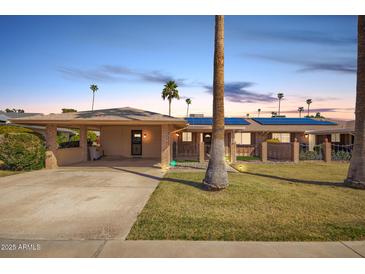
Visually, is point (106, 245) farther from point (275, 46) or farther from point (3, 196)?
point (275, 46)

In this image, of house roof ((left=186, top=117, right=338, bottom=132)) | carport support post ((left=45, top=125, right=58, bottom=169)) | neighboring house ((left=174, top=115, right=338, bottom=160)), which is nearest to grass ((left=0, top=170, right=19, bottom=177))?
carport support post ((left=45, top=125, right=58, bottom=169))

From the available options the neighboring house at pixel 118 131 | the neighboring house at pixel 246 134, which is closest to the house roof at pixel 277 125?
the neighboring house at pixel 246 134

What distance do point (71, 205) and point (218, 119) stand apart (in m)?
5.70

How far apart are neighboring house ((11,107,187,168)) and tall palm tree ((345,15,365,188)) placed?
8.21 m

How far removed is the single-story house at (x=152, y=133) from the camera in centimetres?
1281

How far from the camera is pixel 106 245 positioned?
12.8ft

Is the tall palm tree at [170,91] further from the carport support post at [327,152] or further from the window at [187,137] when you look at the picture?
the carport support post at [327,152]

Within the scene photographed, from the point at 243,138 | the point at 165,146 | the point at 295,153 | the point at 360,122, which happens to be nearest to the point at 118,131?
the point at 165,146

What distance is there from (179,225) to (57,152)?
12.2m

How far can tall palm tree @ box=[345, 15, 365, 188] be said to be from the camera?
8375mm

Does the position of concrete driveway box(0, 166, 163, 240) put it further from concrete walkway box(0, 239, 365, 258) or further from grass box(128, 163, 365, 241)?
grass box(128, 163, 365, 241)

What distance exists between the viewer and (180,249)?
3.78 m
